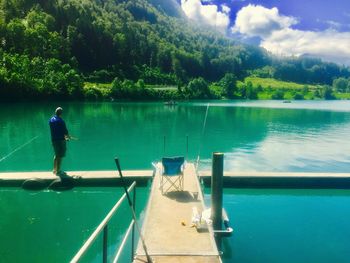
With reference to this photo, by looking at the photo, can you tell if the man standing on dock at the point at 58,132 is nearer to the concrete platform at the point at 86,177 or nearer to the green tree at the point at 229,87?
the concrete platform at the point at 86,177

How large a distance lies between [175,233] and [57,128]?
659 centimetres

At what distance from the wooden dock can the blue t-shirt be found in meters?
4.11

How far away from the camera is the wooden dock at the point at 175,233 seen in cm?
677

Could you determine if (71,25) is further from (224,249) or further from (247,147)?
(224,249)

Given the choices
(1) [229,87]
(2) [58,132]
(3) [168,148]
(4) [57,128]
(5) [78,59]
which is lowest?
(3) [168,148]

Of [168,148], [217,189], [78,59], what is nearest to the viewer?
[217,189]

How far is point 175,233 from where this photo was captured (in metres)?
7.77

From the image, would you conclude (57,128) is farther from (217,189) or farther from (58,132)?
(217,189)

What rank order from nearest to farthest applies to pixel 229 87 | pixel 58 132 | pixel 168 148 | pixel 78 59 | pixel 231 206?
1. pixel 231 206
2. pixel 58 132
3. pixel 168 148
4. pixel 78 59
5. pixel 229 87

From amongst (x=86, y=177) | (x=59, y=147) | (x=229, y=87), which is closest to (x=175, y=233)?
(x=59, y=147)

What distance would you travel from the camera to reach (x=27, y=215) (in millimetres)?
10820

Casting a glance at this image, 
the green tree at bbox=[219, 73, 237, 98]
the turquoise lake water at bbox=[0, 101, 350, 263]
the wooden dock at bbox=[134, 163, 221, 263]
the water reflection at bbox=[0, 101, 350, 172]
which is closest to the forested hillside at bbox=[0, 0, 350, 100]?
the green tree at bbox=[219, 73, 237, 98]

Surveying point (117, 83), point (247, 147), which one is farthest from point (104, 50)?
point (247, 147)

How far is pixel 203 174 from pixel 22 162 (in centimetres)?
990
